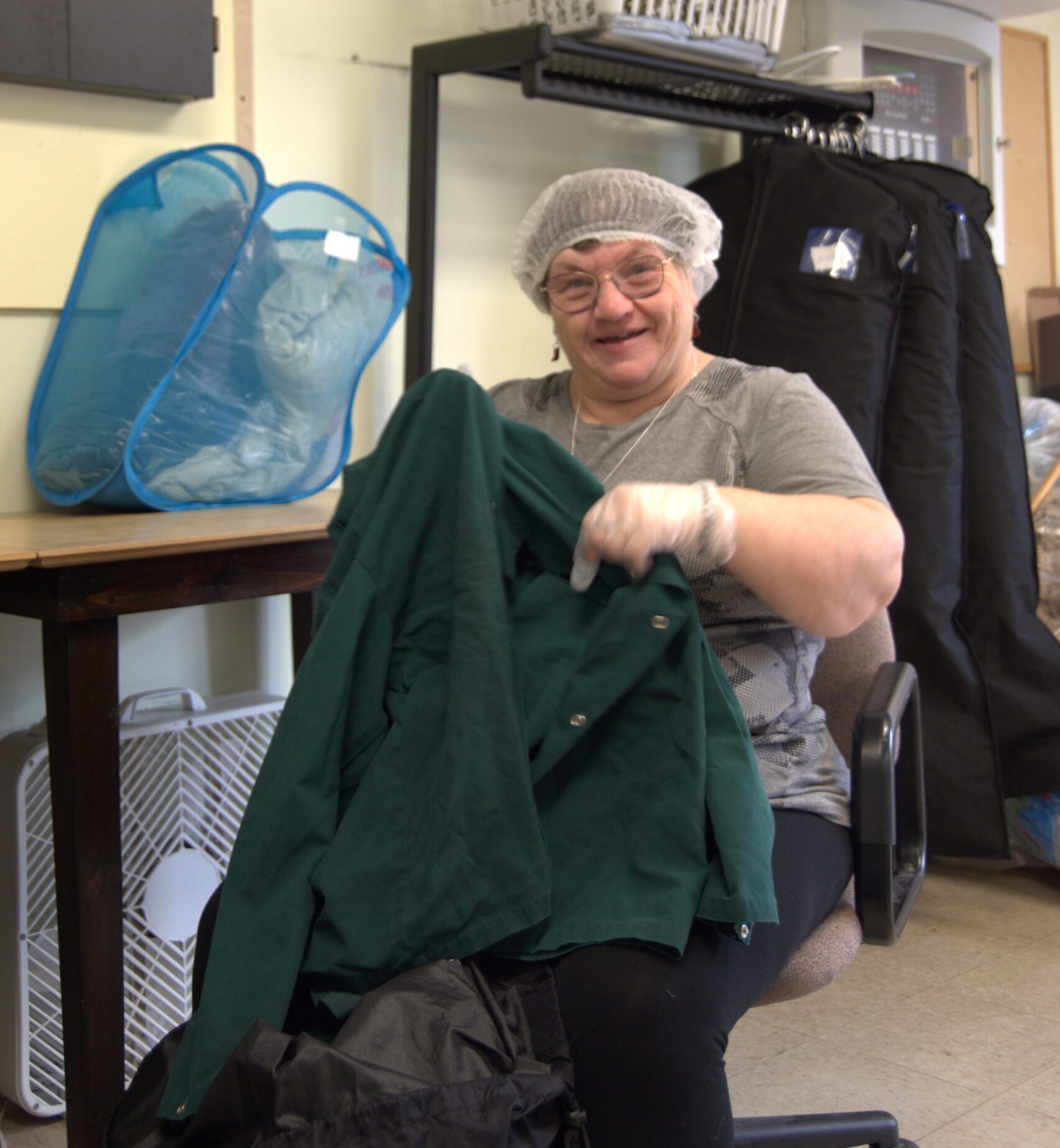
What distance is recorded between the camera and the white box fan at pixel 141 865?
1.79m

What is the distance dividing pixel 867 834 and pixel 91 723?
36.1 inches

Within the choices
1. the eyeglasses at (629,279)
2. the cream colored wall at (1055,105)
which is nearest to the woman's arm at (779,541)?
the eyeglasses at (629,279)

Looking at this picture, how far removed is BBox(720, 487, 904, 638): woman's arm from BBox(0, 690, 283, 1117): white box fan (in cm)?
87

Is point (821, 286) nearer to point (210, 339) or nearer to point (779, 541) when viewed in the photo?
point (210, 339)

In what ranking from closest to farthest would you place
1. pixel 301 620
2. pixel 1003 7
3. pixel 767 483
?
1. pixel 767 483
2. pixel 301 620
3. pixel 1003 7

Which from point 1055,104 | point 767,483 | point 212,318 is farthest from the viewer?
point 1055,104

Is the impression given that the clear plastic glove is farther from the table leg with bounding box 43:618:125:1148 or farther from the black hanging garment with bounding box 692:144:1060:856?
the black hanging garment with bounding box 692:144:1060:856

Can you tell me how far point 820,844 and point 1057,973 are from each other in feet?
4.06

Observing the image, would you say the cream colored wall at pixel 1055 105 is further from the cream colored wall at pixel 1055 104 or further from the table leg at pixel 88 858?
the table leg at pixel 88 858

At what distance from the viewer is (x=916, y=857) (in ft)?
4.73

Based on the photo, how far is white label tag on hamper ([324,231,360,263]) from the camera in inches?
76.9

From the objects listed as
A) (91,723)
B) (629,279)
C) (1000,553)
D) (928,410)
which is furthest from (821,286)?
(91,723)

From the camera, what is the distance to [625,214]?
4.88ft

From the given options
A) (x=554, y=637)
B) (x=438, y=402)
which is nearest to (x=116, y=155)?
(x=438, y=402)
